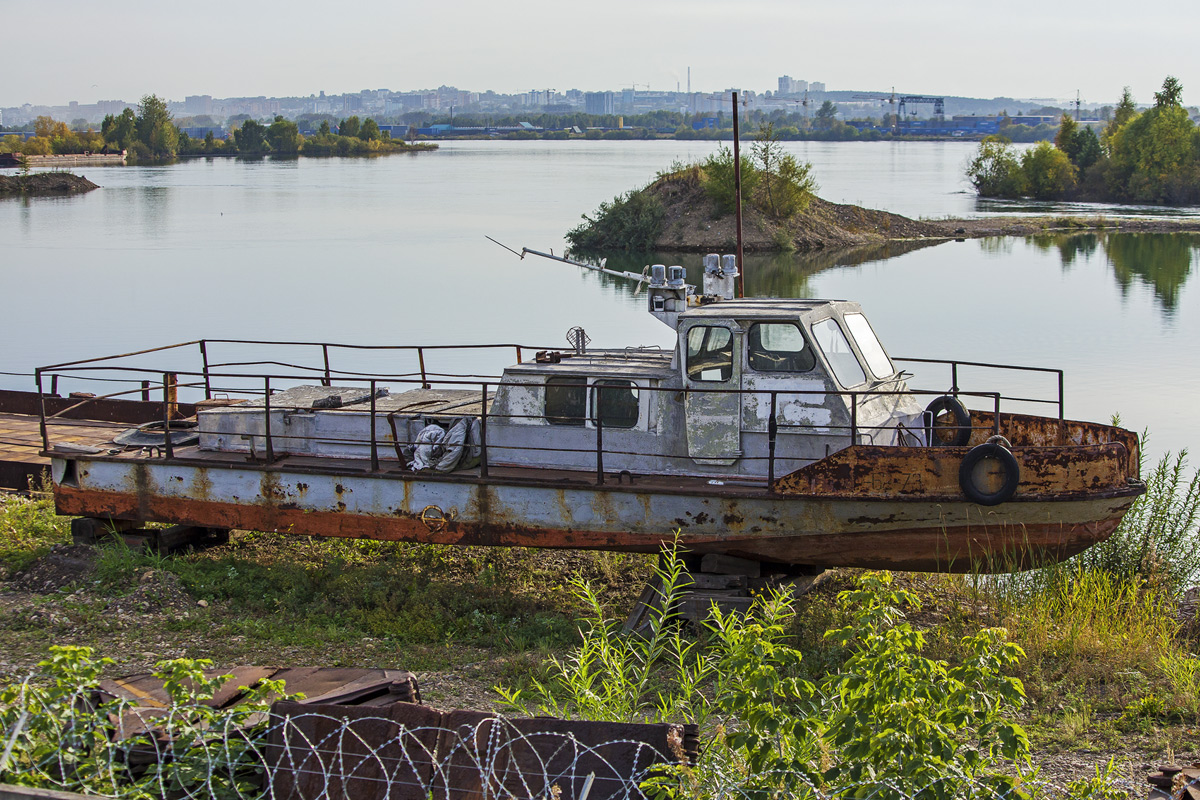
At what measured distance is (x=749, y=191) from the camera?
1973 inches

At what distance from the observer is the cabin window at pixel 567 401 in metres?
10.9

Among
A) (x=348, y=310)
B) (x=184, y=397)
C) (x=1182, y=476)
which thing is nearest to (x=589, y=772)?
(x=1182, y=476)

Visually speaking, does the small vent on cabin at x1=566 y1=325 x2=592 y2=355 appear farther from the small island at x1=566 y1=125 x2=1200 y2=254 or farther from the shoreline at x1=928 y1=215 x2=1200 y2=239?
the shoreline at x1=928 y1=215 x2=1200 y2=239

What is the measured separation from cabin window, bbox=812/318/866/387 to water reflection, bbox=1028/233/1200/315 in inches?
1004

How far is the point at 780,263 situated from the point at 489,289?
13.4 metres

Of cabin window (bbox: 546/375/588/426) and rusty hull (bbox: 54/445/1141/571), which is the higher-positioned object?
cabin window (bbox: 546/375/588/426)

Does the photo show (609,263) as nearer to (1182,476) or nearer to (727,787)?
(1182,476)

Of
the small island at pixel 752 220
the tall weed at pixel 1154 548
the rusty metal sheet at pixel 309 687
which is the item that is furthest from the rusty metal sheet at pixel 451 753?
the small island at pixel 752 220

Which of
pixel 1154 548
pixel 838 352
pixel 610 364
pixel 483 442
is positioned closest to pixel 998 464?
pixel 838 352

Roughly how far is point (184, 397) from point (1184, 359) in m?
21.4

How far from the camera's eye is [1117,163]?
242 ft

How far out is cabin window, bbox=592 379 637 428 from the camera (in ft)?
35.4

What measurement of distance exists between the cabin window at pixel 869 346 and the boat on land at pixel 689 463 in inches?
1.1

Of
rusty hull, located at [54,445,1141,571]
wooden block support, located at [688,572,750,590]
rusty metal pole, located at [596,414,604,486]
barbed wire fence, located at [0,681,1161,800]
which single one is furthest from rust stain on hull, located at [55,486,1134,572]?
barbed wire fence, located at [0,681,1161,800]
